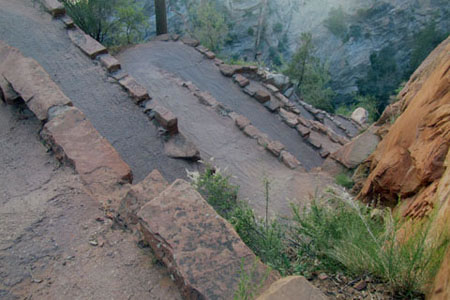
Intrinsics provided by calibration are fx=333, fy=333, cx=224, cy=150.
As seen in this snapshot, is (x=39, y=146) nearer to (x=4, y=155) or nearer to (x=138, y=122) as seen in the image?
(x=4, y=155)

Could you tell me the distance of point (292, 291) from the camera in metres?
1.91

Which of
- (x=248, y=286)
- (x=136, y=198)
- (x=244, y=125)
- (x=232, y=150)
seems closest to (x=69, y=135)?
(x=136, y=198)

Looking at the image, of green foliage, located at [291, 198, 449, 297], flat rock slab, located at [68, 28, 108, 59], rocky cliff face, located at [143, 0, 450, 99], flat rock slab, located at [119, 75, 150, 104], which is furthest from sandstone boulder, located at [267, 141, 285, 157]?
rocky cliff face, located at [143, 0, 450, 99]

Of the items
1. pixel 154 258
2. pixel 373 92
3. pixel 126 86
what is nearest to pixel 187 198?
pixel 154 258

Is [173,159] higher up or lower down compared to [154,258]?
lower down

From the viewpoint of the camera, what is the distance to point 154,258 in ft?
9.05

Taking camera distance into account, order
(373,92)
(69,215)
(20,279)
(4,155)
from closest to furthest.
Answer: (20,279), (69,215), (4,155), (373,92)

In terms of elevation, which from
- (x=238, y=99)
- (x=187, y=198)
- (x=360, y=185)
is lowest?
(x=238, y=99)

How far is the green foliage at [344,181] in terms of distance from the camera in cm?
684

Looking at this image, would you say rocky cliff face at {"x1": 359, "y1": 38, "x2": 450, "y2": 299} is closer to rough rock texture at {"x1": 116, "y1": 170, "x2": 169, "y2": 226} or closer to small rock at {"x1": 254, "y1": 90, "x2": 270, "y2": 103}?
rough rock texture at {"x1": 116, "y1": 170, "x2": 169, "y2": 226}

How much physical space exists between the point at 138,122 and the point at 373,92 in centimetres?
3062

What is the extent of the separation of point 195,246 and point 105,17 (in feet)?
36.6

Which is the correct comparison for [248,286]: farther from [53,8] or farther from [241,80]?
[241,80]

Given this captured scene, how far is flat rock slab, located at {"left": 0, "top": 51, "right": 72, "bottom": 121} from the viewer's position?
15.1ft
